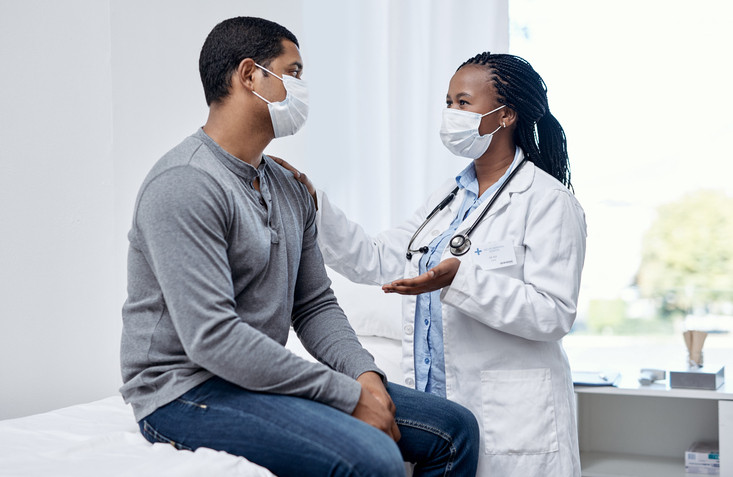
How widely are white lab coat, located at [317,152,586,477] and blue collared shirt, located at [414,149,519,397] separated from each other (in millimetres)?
24

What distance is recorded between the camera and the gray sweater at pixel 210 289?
1.23 meters

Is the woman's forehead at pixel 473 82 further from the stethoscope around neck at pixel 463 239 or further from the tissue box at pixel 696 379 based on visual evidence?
the tissue box at pixel 696 379

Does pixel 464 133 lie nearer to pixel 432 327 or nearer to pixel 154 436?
pixel 432 327

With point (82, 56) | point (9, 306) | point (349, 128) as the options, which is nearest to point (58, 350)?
point (9, 306)

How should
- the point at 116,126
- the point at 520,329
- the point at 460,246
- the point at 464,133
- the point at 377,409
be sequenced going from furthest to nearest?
the point at 116,126 < the point at 464,133 < the point at 460,246 < the point at 520,329 < the point at 377,409

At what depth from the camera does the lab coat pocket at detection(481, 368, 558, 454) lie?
1.65 metres

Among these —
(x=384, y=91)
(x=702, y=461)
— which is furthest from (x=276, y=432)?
(x=384, y=91)

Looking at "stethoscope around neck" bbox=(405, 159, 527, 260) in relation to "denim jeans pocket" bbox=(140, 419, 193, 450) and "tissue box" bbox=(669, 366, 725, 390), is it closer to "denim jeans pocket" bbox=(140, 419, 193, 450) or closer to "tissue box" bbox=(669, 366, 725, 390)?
"denim jeans pocket" bbox=(140, 419, 193, 450)

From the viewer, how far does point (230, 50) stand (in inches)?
57.2

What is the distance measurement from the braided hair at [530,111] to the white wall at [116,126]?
762 millimetres

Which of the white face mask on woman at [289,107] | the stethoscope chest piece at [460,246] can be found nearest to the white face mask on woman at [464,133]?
the stethoscope chest piece at [460,246]

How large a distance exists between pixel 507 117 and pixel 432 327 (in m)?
0.60

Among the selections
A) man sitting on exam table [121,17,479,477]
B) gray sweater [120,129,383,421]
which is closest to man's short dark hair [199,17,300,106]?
man sitting on exam table [121,17,479,477]

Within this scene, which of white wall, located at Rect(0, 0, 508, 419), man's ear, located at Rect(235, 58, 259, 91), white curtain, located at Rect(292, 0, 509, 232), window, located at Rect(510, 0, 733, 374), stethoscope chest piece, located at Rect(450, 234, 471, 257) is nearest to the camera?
man's ear, located at Rect(235, 58, 259, 91)
